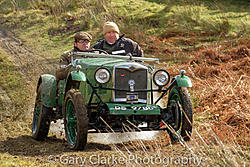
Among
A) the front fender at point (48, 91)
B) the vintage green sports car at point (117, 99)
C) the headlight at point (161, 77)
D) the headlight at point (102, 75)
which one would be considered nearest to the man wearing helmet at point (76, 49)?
the front fender at point (48, 91)

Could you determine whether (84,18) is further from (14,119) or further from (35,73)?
(14,119)

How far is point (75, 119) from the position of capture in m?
6.07

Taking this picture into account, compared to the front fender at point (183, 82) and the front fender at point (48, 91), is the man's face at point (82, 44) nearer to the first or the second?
the front fender at point (48, 91)

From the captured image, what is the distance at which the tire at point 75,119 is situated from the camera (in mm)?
5595

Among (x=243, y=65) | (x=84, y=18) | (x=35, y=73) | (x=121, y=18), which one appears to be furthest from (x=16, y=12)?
(x=243, y=65)

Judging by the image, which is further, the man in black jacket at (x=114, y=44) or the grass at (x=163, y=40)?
the man in black jacket at (x=114, y=44)

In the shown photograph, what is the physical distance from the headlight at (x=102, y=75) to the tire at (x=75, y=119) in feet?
1.23

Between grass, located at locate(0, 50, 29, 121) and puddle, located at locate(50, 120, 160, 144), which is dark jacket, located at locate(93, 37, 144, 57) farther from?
grass, located at locate(0, 50, 29, 121)

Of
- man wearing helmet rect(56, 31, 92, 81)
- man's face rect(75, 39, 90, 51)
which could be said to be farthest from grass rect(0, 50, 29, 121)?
man's face rect(75, 39, 90, 51)

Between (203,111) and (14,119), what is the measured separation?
382 centimetres

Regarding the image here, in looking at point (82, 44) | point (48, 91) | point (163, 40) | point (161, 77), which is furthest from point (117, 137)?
point (163, 40)

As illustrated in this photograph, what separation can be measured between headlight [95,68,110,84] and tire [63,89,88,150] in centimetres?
37

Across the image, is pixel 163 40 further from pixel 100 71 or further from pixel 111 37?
pixel 100 71

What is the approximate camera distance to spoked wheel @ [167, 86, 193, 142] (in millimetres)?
6109
